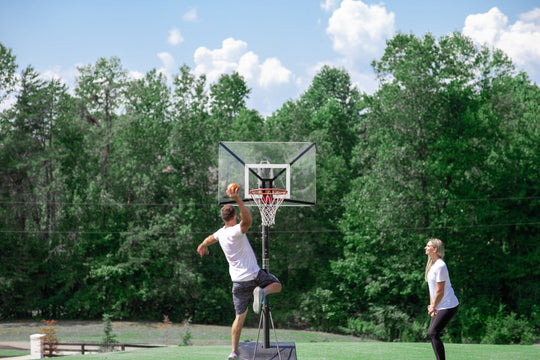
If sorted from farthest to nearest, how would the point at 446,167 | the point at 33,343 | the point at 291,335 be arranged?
the point at 291,335 < the point at 446,167 < the point at 33,343

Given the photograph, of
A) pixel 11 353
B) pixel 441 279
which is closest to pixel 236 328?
pixel 441 279

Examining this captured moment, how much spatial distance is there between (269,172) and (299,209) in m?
28.3

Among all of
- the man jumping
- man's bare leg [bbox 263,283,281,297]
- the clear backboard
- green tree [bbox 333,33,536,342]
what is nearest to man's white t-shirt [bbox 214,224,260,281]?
the man jumping

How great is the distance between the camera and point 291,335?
34781 millimetres

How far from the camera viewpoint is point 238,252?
30.9ft

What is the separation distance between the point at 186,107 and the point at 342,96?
71.2 ft

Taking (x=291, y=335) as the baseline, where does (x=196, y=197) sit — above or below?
above

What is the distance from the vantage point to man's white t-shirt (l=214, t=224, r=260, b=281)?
9.25 meters

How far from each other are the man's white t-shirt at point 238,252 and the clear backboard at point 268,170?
306 cm

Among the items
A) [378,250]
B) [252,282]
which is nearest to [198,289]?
[378,250]

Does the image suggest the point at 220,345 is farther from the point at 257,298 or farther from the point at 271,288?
the point at 257,298

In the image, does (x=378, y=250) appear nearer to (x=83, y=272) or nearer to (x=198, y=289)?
(x=198, y=289)

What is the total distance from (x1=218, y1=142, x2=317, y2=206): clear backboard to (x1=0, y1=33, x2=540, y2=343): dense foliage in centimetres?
1849

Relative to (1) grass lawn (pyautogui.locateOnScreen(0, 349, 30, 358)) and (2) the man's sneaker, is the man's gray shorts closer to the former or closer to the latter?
(2) the man's sneaker
